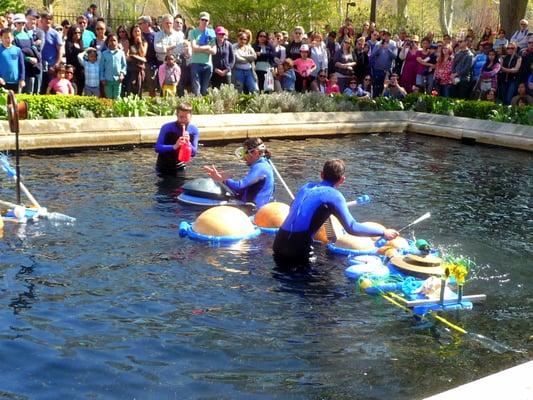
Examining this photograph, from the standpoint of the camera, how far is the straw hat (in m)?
7.93

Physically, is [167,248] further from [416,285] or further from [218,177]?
[416,285]

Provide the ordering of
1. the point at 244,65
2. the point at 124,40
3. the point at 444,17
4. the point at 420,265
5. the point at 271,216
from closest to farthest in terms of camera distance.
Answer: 1. the point at 420,265
2. the point at 271,216
3. the point at 124,40
4. the point at 244,65
5. the point at 444,17

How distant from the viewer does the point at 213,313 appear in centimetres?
719

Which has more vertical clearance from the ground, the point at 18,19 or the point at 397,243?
the point at 18,19

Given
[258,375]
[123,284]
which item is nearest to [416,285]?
[258,375]

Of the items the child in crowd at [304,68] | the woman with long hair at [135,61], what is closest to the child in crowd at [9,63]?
the woman with long hair at [135,61]

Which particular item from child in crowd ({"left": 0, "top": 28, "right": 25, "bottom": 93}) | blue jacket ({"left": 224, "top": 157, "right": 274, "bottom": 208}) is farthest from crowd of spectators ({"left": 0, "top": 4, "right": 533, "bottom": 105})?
blue jacket ({"left": 224, "top": 157, "right": 274, "bottom": 208})

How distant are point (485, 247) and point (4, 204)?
579 cm

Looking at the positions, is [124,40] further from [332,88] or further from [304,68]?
[332,88]

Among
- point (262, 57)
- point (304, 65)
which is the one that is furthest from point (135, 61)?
point (304, 65)

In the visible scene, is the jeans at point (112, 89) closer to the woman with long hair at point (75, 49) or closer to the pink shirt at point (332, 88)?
the woman with long hair at point (75, 49)

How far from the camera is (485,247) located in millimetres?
9711

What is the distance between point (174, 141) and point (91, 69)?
5129 millimetres

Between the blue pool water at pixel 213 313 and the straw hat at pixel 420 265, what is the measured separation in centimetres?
45
